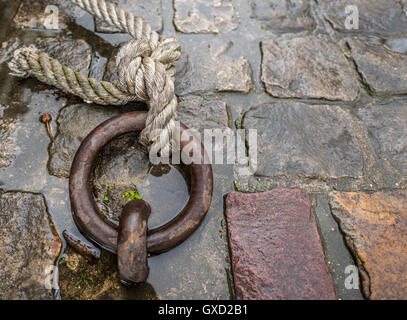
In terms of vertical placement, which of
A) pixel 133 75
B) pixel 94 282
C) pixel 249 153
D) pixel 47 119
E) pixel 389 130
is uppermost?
pixel 133 75

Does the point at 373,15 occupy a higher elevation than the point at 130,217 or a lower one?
higher

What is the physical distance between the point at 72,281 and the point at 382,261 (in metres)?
1.38

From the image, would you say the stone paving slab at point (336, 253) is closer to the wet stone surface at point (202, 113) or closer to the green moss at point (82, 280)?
the wet stone surface at point (202, 113)

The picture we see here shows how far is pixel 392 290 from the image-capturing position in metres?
1.37

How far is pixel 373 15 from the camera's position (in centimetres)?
237

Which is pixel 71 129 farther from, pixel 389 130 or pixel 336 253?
pixel 389 130

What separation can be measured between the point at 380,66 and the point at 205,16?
124 cm

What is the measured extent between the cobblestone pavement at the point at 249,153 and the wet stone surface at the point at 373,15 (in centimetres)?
1

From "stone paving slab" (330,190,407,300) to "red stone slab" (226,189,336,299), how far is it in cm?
16

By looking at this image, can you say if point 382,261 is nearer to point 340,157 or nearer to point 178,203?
point 340,157

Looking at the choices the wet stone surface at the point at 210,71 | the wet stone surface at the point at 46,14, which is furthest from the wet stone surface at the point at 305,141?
the wet stone surface at the point at 46,14

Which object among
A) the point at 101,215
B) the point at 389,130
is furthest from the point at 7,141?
the point at 389,130

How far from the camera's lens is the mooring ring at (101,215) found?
135 cm

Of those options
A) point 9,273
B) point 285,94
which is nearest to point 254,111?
point 285,94
